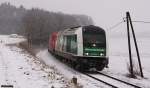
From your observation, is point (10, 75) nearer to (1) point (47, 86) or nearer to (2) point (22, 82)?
(2) point (22, 82)

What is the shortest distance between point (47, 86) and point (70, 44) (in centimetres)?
1169

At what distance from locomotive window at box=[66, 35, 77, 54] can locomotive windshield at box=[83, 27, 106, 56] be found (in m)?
1.07

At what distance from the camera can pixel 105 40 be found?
22297 mm

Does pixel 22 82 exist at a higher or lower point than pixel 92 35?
lower

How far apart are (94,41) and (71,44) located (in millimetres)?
2609

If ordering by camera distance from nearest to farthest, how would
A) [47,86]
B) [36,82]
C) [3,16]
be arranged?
[47,86], [36,82], [3,16]

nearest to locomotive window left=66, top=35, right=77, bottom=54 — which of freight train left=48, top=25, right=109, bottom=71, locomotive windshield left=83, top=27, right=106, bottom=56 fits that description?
freight train left=48, top=25, right=109, bottom=71

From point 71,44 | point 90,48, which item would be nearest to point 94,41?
point 90,48

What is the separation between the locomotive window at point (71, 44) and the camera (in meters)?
22.9

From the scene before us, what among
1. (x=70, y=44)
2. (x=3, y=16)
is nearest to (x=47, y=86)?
(x=70, y=44)

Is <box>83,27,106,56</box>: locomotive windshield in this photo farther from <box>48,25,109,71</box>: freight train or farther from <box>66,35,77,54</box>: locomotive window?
<box>66,35,77,54</box>: locomotive window

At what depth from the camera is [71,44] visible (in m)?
24.1

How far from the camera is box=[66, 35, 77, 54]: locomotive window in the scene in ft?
75.0

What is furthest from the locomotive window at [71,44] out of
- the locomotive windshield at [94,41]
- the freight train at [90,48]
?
the locomotive windshield at [94,41]
